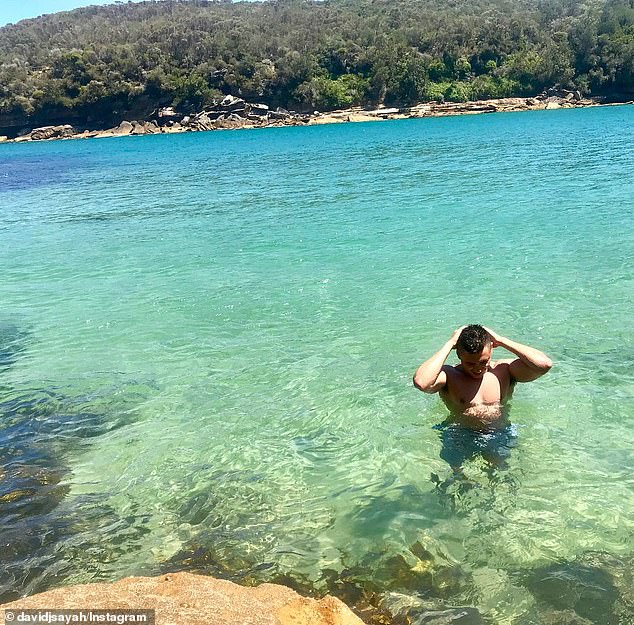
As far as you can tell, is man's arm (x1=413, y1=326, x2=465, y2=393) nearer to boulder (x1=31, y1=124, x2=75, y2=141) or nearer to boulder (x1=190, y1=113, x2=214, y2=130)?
boulder (x1=190, y1=113, x2=214, y2=130)

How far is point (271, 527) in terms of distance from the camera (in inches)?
197

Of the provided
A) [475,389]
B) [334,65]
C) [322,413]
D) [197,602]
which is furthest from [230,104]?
[197,602]

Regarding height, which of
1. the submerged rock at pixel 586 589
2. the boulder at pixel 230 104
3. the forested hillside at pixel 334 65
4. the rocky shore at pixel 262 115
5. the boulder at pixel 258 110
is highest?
the forested hillside at pixel 334 65

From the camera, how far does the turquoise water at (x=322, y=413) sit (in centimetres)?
453

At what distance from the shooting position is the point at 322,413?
274 inches

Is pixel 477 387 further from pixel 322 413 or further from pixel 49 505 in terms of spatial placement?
pixel 49 505

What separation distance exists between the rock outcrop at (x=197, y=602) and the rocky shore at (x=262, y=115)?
347ft

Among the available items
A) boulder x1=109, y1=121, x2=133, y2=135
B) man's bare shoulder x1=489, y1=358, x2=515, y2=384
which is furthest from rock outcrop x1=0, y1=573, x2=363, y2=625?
boulder x1=109, y1=121, x2=133, y2=135

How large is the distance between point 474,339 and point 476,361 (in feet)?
0.76

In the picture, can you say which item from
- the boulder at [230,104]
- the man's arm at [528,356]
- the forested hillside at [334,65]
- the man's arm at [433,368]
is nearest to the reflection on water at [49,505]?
the man's arm at [433,368]

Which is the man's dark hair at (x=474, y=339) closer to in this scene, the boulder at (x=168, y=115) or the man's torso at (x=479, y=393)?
the man's torso at (x=479, y=393)

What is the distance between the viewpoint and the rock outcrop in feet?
10.5

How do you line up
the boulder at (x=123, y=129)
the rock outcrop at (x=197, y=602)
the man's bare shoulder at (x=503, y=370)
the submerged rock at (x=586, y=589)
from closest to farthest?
the rock outcrop at (x=197, y=602) → the submerged rock at (x=586, y=589) → the man's bare shoulder at (x=503, y=370) → the boulder at (x=123, y=129)

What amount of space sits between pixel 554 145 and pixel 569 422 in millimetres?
36184
